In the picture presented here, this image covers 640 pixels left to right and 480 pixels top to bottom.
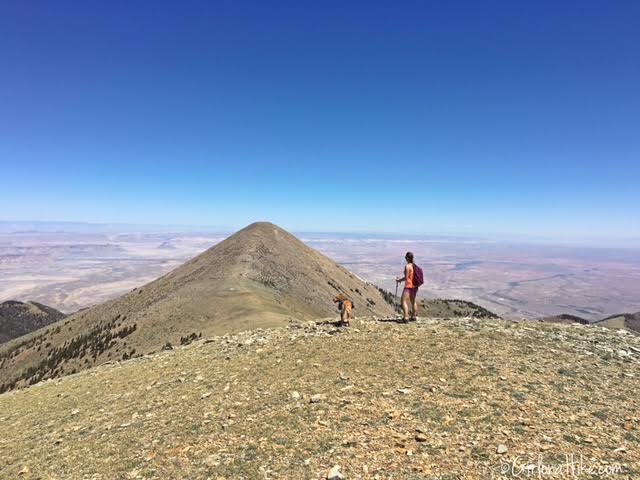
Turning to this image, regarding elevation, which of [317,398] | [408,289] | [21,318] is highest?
[408,289]

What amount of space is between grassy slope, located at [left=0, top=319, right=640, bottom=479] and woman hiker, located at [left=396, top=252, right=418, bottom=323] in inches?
74.2

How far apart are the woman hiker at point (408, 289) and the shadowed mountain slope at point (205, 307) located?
448 inches

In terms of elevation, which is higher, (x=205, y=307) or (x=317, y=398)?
(x=317, y=398)

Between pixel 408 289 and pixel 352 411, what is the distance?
8.95 m

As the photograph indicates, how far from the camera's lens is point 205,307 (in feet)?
123

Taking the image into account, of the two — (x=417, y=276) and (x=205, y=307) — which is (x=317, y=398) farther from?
(x=205, y=307)

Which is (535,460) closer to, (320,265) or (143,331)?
(143,331)

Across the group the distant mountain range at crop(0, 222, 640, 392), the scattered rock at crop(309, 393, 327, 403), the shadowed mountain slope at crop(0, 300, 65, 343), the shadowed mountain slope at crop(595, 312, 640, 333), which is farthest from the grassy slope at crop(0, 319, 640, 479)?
the shadowed mountain slope at crop(0, 300, 65, 343)

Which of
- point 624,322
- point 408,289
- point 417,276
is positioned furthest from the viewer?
point 624,322

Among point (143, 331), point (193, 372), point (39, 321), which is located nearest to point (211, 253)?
point (143, 331)

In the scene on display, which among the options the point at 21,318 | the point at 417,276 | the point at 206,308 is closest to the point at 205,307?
the point at 206,308

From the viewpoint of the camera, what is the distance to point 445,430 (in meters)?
8.85

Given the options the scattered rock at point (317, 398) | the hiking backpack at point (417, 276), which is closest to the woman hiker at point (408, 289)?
the hiking backpack at point (417, 276)

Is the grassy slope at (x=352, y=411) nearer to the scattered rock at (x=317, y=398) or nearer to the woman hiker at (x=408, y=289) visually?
the scattered rock at (x=317, y=398)
